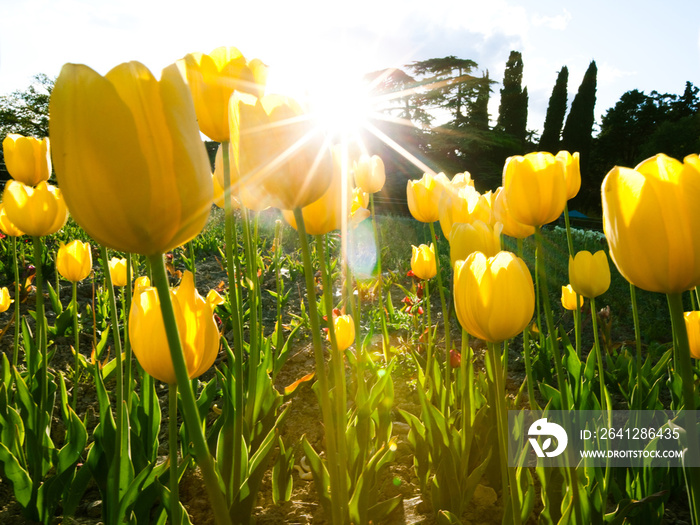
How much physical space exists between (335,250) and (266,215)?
3.08 metres

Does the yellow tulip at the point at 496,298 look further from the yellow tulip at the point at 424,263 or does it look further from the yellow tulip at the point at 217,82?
the yellow tulip at the point at 424,263

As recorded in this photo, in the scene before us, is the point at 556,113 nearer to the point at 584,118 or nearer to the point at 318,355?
the point at 584,118

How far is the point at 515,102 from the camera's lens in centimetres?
2419

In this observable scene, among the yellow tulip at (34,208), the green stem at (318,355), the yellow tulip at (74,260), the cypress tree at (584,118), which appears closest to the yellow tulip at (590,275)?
the green stem at (318,355)

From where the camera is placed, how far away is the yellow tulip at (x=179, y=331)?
2.59 feet

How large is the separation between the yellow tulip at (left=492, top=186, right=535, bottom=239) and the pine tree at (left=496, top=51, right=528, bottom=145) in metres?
24.8

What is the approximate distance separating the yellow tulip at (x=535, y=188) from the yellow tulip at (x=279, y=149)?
0.66m

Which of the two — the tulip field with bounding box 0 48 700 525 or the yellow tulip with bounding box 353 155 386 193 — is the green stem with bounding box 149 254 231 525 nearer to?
the tulip field with bounding box 0 48 700 525

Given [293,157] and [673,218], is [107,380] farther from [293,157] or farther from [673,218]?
[673,218]

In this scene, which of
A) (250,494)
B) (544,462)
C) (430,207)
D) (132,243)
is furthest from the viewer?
(430,207)

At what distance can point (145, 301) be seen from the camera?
0.84 metres

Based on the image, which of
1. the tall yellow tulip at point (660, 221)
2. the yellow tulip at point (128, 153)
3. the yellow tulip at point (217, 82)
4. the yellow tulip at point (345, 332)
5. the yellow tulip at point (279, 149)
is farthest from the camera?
the yellow tulip at point (345, 332)

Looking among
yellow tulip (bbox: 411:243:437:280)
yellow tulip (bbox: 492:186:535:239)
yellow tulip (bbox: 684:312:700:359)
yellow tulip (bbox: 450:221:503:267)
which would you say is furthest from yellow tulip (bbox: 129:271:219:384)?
yellow tulip (bbox: 684:312:700:359)

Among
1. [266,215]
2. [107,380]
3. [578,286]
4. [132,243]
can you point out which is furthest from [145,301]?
[266,215]
